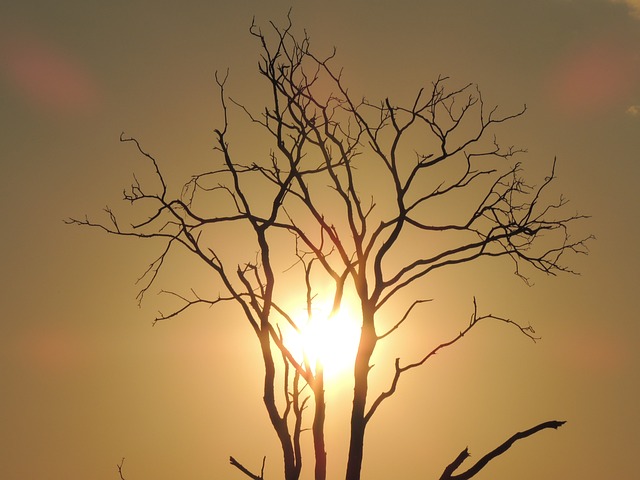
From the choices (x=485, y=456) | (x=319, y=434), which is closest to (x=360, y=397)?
(x=319, y=434)

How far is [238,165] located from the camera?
8.21 meters

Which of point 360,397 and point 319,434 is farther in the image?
point 319,434

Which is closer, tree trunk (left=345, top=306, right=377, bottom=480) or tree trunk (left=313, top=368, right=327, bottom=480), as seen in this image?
tree trunk (left=345, top=306, right=377, bottom=480)

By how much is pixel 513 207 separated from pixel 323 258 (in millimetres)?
1879

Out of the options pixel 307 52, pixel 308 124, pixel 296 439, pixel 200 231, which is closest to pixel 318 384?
pixel 296 439

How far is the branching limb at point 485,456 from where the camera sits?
7.26m

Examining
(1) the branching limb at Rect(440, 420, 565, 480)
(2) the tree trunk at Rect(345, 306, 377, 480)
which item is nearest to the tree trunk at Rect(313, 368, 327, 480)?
(2) the tree trunk at Rect(345, 306, 377, 480)

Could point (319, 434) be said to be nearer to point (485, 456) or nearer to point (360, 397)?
point (360, 397)

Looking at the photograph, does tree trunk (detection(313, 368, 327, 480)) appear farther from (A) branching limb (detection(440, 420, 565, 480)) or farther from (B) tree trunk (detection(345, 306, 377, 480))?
(A) branching limb (detection(440, 420, 565, 480))

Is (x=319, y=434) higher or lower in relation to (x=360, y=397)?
lower

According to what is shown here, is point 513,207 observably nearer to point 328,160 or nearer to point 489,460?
point 328,160

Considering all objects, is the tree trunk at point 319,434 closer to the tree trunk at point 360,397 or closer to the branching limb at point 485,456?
the tree trunk at point 360,397

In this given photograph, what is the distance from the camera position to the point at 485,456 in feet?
24.0

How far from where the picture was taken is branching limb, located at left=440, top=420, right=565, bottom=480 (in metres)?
7.26
